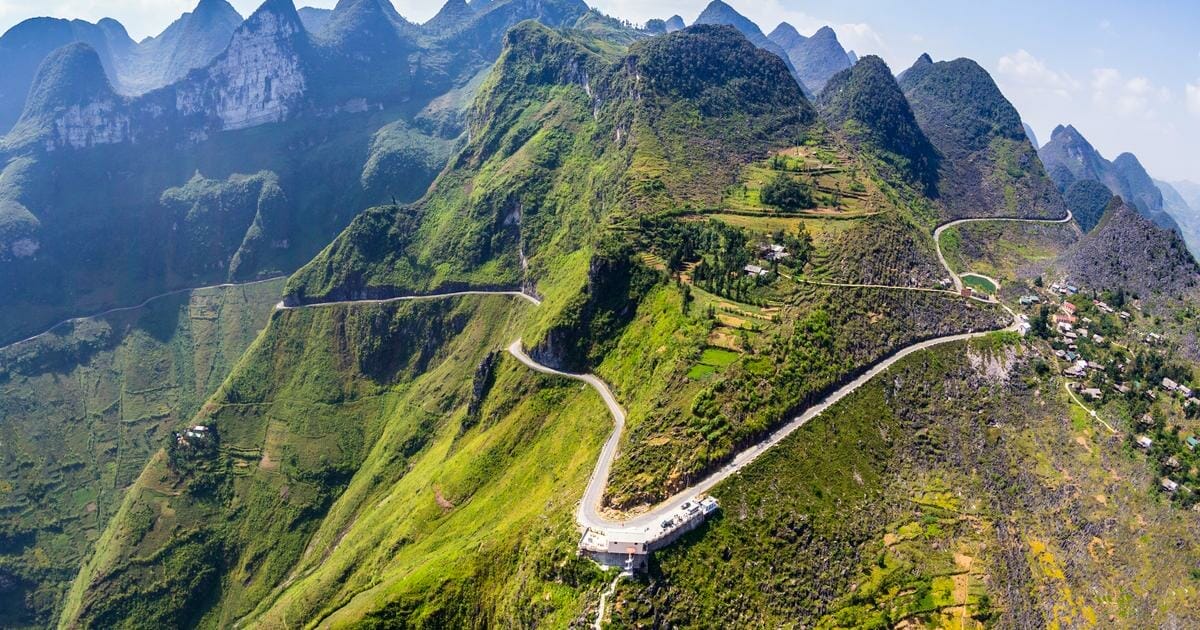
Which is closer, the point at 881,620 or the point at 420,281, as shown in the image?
the point at 881,620

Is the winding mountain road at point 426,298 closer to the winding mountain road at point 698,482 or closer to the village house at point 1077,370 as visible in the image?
the winding mountain road at point 698,482

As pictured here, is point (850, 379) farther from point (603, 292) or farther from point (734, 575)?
point (603, 292)

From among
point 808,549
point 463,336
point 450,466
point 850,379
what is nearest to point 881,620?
point 808,549

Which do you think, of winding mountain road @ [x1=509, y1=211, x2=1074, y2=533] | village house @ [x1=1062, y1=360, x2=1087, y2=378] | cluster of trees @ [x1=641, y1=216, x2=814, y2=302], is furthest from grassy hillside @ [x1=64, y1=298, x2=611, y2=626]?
village house @ [x1=1062, y1=360, x2=1087, y2=378]

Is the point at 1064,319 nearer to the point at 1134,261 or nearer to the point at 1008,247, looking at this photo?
the point at 1134,261

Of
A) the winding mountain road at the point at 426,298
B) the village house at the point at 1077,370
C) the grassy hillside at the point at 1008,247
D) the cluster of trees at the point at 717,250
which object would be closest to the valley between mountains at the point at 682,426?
the cluster of trees at the point at 717,250

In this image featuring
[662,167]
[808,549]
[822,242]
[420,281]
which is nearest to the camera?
[808,549]
